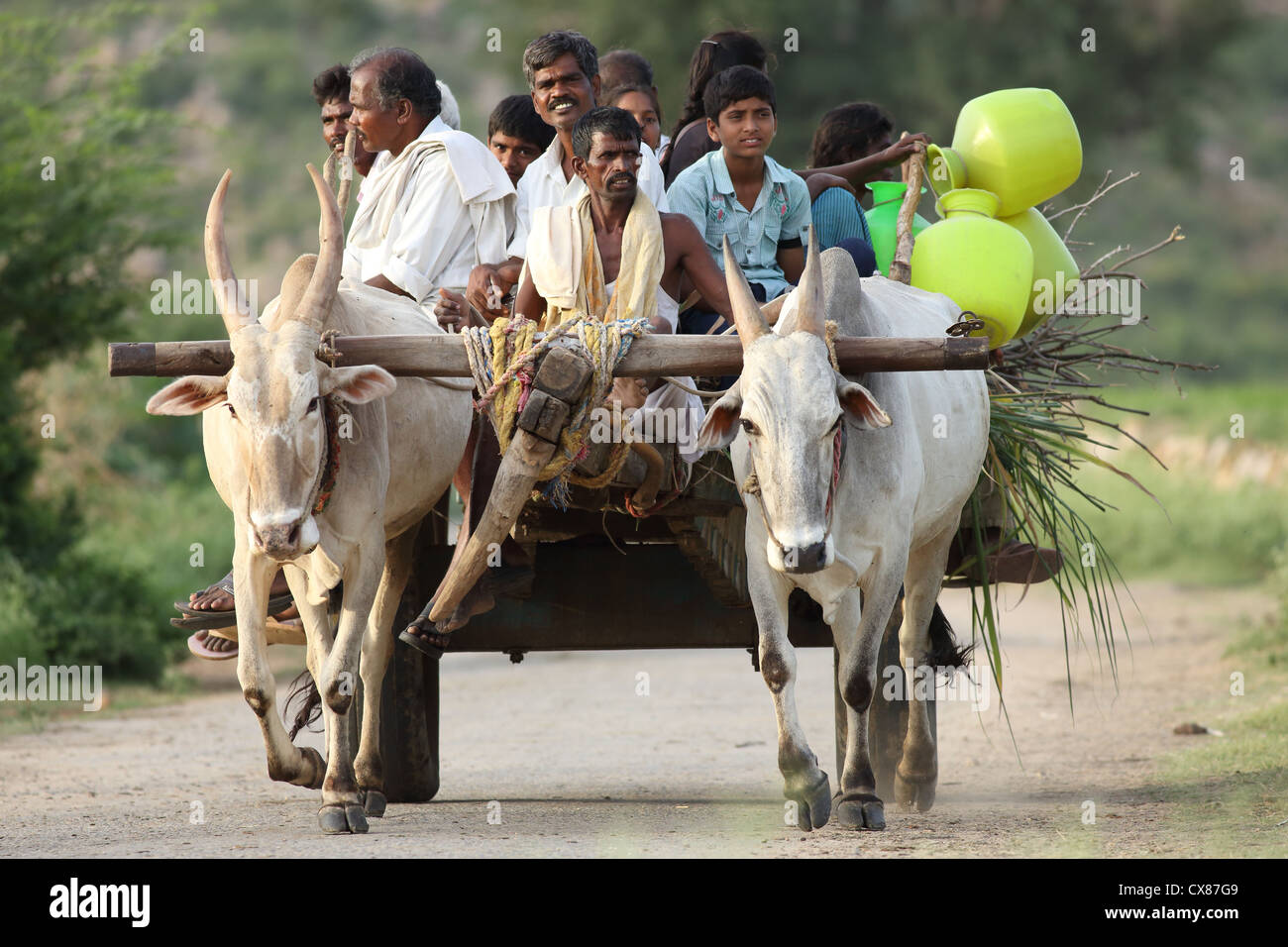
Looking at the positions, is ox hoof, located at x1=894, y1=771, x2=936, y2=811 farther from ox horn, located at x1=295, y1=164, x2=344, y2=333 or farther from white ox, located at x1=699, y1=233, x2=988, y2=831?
ox horn, located at x1=295, y1=164, x2=344, y2=333

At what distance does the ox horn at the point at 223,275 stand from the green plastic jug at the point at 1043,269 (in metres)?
2.59

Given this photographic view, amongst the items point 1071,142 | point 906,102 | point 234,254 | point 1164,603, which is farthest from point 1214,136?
point 1071,142

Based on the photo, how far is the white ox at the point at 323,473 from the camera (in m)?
4.67

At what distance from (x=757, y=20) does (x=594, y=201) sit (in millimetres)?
19777

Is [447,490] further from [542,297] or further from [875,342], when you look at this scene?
[875,342]

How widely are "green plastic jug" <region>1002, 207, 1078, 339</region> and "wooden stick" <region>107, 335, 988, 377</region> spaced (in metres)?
1.33

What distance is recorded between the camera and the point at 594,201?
5.22 m

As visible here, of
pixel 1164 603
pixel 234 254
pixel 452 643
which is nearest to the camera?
pixel 452 643

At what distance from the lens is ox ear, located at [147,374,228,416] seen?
15.6 feet

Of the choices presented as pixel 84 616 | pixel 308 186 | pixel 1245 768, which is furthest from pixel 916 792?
pixel 308 186

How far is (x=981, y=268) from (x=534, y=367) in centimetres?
180

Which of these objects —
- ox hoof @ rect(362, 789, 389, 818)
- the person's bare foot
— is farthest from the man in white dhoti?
ox hoof @ rect(362, 789, 389, 818)

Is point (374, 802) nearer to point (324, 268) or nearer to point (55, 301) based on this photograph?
point (324, 268)

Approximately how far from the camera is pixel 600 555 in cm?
590
